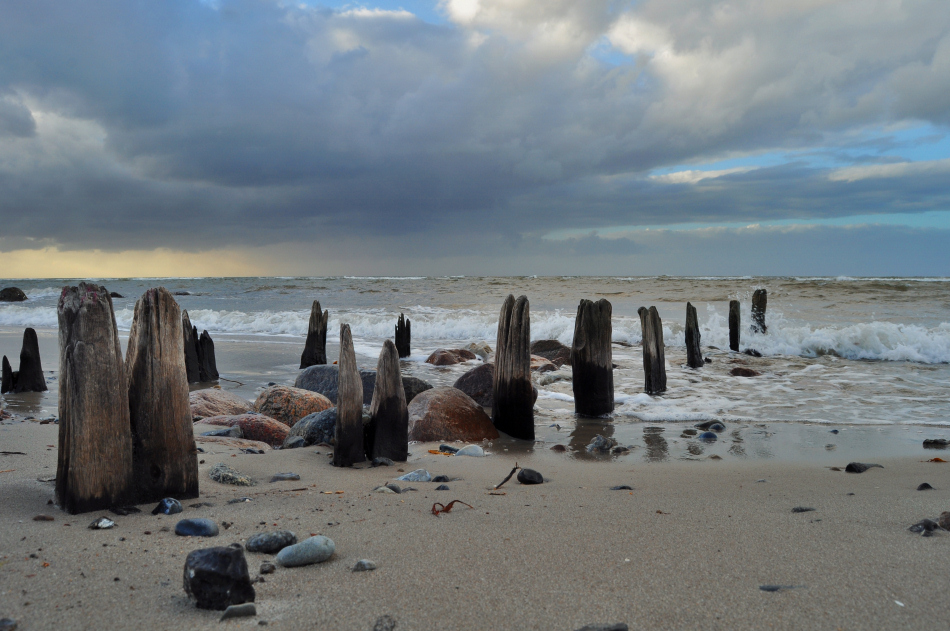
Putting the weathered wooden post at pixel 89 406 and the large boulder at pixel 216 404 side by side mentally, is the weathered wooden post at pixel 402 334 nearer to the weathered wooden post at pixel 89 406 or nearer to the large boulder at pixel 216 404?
the large boulder at pixel 216 404

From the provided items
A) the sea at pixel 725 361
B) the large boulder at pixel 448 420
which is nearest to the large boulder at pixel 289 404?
the large boulder at pixel 448 420

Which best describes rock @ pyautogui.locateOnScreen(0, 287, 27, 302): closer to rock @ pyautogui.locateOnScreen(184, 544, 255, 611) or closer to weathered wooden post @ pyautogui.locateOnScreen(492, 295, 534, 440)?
weathered wooden post @ pyautogui.locateOnScreen(492, 295, 534, 440)

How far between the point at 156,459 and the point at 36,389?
750 cm

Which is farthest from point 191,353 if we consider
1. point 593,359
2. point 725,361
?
point 725,361

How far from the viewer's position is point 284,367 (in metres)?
12.9

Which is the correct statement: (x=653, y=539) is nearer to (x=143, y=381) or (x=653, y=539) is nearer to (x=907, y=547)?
(x=907, y=547)

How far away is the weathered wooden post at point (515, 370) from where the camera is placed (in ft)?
21.0

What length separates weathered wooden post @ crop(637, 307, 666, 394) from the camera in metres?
9.34

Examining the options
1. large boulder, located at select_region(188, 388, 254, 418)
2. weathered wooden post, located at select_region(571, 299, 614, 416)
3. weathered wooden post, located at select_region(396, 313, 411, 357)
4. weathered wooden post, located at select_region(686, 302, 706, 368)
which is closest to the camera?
large boulder, located at select_region(188, 388, 254, 418)

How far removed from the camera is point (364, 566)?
2.43 meters

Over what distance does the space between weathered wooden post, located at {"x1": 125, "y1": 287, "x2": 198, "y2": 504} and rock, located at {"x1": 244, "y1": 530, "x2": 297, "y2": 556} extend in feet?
2.92

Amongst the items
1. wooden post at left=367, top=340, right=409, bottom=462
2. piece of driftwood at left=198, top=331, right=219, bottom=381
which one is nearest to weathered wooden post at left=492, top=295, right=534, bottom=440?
wooden post at left=367, top=340, right=409, bottom=462

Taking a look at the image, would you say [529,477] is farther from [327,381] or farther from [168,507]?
[327,381]

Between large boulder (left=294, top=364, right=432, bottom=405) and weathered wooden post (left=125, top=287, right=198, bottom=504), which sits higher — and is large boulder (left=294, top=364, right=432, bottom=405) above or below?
below
